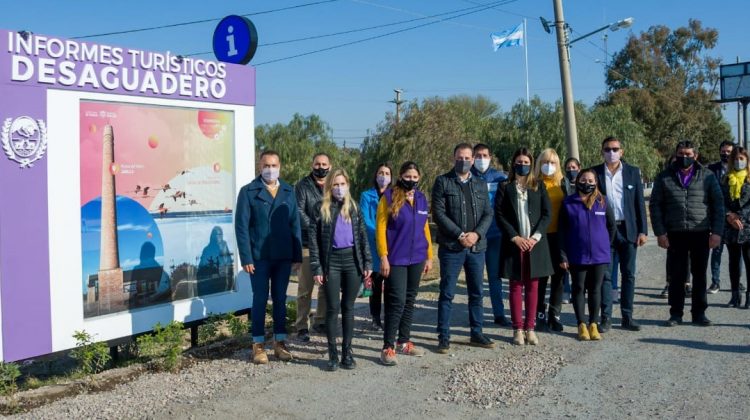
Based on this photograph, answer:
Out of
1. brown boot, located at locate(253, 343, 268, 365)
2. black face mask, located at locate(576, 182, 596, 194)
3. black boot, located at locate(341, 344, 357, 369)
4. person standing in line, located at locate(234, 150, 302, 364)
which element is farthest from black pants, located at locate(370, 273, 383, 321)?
black face mask, located at locate(576, 182, 596, 194)

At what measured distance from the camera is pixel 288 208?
6148 mm

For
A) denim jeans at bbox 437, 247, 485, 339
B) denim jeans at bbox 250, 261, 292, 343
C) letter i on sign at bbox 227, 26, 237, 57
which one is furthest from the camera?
letter i on sign at bbox 227, 26, 237, 57

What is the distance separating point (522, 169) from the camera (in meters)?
6.53

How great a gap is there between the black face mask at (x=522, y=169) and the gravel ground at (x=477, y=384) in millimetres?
1727

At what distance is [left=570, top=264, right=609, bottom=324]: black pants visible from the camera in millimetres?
6723

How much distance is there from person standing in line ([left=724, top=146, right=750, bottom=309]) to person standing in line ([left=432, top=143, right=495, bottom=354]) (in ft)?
11.6

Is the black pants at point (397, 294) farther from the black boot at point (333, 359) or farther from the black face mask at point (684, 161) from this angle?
the black face mask at point (684, 161)

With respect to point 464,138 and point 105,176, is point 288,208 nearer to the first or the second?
point 105,176

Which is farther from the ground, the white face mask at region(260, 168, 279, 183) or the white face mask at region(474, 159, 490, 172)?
the white face mask at region(474, 159, 490, 172)

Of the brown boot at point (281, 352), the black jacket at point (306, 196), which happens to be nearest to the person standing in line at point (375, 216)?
the black jacket at point (306, 196)

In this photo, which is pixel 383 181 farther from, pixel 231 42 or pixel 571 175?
pixel 231 42

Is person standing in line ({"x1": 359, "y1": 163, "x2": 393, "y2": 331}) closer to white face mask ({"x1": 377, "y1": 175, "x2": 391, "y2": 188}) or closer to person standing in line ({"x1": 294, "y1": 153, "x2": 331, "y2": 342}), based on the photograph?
white face mask ({"x1": 377, "y1": 175, "x2": 391, "y2": 188})

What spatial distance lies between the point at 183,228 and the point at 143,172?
749 millimetres

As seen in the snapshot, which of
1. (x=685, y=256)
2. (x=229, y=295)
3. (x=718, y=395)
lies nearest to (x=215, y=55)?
(x=229, y=295)
